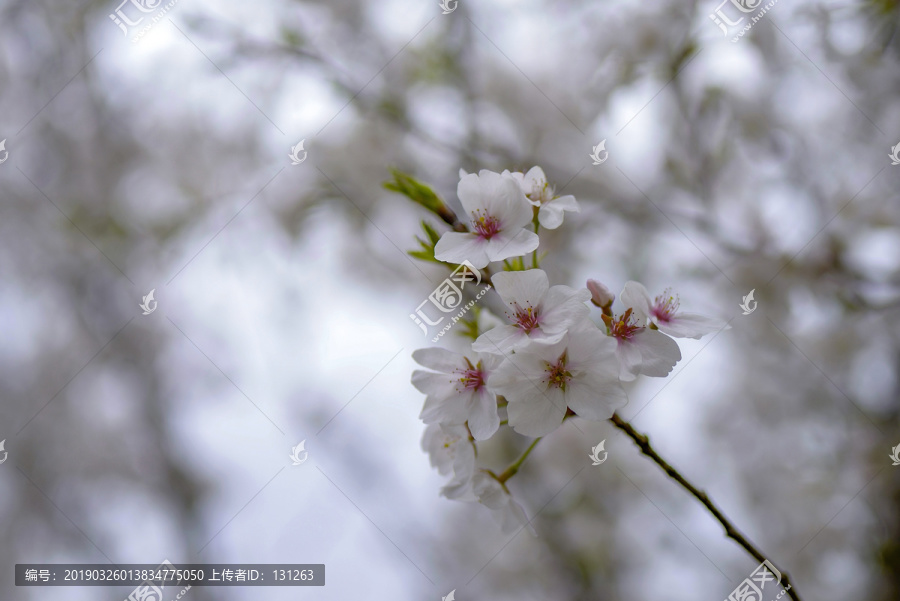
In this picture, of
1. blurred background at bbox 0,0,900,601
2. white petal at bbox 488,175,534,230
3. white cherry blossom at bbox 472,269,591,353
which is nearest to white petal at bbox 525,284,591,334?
white cherry blossom at bbox 472,269,591,353

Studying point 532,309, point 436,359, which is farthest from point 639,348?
point 436,359

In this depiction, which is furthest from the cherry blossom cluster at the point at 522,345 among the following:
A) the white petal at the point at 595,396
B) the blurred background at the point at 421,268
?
the blurred background at the point at 421,268

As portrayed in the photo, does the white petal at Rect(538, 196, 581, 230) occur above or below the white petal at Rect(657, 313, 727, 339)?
above

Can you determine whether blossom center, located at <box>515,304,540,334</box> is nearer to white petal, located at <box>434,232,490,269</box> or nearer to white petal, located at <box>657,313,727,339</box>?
white petal, located at <box>434,232,490,269</box>

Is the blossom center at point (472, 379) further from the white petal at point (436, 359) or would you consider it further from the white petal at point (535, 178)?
the white petal at point (535, 178)

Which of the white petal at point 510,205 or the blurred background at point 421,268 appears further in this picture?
the blurred background at point 421,268

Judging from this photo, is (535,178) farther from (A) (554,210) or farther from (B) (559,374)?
(B) (559,374)

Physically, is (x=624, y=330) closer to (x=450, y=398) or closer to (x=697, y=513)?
(x=450, y=398)
